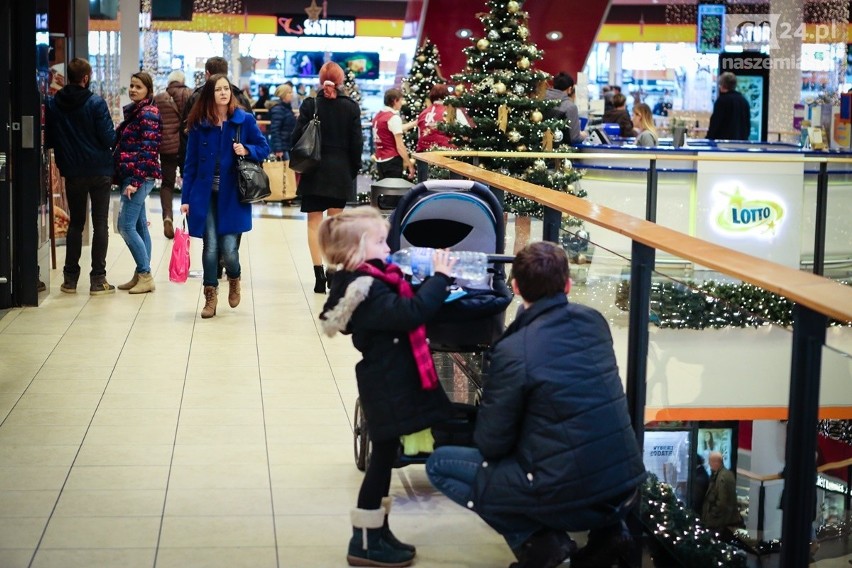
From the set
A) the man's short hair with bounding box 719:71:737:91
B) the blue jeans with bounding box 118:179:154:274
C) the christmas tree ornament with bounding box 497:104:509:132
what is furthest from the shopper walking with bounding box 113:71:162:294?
the man's short hair with bounding box 719:71:737:91

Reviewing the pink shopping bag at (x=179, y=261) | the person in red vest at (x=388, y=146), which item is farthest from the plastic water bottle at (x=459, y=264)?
the person in red vest at (x=388, y=146)

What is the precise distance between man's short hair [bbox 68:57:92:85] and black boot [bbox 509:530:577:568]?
6142 millimetres

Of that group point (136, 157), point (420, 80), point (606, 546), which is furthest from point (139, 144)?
point (420, 80)

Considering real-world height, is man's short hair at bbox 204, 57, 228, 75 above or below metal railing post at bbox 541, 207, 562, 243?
above

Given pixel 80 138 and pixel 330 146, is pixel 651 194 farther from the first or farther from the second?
pixel 80 138

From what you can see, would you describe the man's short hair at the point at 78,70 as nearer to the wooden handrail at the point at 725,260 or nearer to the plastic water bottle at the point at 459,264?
the wooden handrail at the point at 725,260

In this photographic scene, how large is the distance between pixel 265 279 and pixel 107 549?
612 centimetres

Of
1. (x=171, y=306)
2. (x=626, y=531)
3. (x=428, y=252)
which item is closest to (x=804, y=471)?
(x=626, y=531)

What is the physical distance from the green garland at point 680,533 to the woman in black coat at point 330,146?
5.44 m

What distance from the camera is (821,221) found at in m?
9.91

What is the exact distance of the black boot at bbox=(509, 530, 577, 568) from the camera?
11.2ft

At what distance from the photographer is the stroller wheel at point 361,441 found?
460 cm

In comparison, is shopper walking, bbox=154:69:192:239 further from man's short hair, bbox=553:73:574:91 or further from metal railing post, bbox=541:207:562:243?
metal railing post, bbox=541:207:562:243

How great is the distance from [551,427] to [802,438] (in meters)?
0.71
